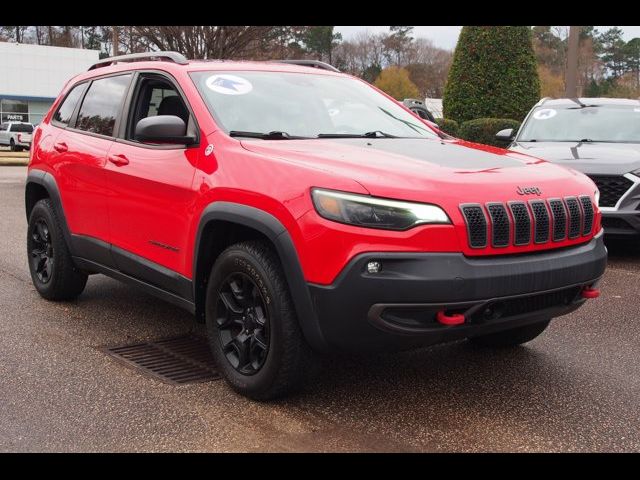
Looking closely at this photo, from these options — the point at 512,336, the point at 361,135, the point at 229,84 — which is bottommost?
the point at 512,336

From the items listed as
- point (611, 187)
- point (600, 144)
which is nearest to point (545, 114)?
point (600, 144)

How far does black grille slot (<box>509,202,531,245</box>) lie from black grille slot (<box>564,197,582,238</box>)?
0.34 metres

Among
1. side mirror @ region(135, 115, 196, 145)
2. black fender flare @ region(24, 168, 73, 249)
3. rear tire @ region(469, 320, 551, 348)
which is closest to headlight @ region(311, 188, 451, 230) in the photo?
side mirror @ region(135, 115, 196, 145)

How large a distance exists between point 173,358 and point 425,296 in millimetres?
2002

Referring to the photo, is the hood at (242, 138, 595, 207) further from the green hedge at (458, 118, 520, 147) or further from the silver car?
the green hedge at (458, 118, 520, 147)

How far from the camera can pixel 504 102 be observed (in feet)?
54.3

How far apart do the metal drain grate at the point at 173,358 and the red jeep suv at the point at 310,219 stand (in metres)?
0.34

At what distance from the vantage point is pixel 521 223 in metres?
3.58

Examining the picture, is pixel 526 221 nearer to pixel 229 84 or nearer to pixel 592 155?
pixel 229 84

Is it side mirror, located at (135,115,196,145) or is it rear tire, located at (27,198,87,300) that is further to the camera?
rear tire, located at (27,198,87,300)

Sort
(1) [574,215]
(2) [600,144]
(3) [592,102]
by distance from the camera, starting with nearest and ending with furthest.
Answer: (1) [574,215]
(2) [600,144]
(3) [592,102]

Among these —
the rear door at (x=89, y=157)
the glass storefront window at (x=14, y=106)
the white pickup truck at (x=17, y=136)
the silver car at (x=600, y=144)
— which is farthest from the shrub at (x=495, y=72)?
the glass storefront window at (x=14, y=106)

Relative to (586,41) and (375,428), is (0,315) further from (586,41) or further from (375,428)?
(586,41)

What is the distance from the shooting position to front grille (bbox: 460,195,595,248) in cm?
346
